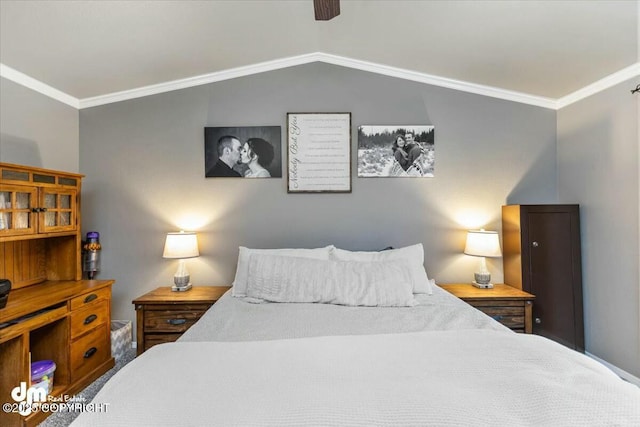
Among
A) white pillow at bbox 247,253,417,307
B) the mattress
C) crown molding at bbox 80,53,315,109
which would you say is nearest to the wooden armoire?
white pillow at bbox 247,253,417,307

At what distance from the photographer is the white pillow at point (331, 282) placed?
1.95 meters

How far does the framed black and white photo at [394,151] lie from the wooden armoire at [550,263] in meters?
0.96

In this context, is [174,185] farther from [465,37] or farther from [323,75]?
[465,37]

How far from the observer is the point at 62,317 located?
6.53 feet

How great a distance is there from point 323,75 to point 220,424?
282 cm

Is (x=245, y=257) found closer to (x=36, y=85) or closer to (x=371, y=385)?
(x=371, y=385)

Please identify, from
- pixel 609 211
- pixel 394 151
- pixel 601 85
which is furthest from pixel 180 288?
pixel 601 85

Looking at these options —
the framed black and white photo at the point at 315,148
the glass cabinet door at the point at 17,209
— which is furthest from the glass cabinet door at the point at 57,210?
the framed black and white photo at the point at 315,148

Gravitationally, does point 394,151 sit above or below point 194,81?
below

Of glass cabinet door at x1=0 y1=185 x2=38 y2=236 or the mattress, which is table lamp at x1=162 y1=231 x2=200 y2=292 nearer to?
glass cabinet door at x1=0 y1=185 x2=38 y2=236

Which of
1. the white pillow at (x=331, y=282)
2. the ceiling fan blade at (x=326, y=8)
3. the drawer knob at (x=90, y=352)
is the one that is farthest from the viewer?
the drawer knob at (x=90, y=352)

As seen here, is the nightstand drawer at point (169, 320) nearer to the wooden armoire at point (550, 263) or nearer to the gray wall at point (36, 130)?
the gray wall at point (36, 130)

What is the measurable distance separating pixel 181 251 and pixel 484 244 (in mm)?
2657

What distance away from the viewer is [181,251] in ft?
8.16
